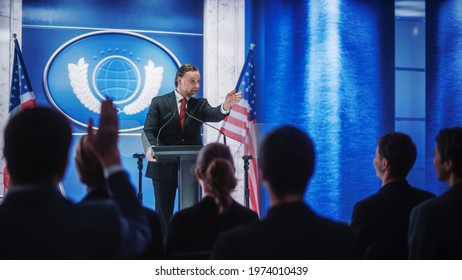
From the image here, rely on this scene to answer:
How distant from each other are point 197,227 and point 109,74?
3564mm

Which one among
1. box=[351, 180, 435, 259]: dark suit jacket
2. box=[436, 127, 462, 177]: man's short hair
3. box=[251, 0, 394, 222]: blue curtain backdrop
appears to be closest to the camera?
box=[436, 127, 462, 177]: man's short hair

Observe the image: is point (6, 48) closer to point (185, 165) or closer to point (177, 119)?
point (177, 119)

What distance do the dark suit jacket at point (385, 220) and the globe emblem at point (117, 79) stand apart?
3.50 meters

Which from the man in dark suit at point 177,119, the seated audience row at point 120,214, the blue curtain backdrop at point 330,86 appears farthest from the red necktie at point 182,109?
the seated audience row at point 120,214

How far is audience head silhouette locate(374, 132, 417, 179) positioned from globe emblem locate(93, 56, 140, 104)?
3.36 metres

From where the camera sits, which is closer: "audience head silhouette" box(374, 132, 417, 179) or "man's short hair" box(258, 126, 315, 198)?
Result: "man's short hair" box(258, 126, 315, 198)

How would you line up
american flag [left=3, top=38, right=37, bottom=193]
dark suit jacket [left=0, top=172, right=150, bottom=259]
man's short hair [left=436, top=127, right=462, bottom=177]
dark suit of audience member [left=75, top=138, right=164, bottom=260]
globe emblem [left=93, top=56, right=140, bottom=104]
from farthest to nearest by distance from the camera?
globe emblem [left=93, top=56, right=140, bottom=104], american flag [left=3, top=38, right=37, bottom=193], man's short hair [left=436, top=127, right=462, bottom=177], dark suit of audience member [left=75, top=138, right=164, bottom=260], dark suit jacket [left=0, top=172, right=150, bottom=259]

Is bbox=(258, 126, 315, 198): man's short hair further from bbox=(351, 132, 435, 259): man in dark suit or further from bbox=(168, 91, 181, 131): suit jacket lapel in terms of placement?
bbox=(168, 91, 181, 131): suit jacket lapel

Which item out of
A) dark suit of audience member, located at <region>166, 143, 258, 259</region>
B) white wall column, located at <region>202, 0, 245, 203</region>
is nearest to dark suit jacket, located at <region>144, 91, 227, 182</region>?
white wall column, located at <region>202, 0, 245, 203</region>

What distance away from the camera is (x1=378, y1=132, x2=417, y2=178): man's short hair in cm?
209

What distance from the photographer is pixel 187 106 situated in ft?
12.5

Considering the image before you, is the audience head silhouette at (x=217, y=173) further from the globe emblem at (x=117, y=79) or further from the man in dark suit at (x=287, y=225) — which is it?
the globe emblem at (x=117, y=79)

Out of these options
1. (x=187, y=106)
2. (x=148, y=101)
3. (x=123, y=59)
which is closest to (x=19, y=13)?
(x=123, y=59)

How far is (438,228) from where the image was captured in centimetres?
169
